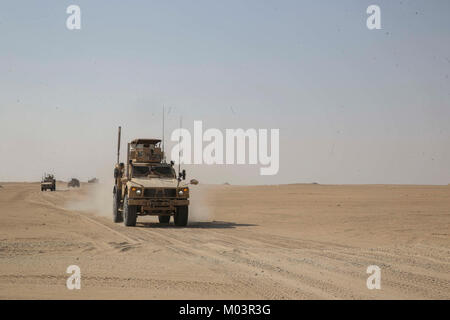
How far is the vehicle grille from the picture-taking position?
61.9 feet

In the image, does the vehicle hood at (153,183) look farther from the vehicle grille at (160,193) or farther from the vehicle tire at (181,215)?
the vehicle tire at (181,215)

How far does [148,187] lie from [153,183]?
470 mm

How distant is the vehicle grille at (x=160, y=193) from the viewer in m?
18.9

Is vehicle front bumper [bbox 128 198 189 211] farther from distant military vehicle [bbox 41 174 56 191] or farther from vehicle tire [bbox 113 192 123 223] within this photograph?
distant military vehicle [bbox 41 174 56 191]

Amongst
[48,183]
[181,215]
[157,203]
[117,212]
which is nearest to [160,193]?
[157,203]

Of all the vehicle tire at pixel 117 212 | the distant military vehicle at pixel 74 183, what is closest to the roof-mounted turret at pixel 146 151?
the vehicle tire at pixel 117 212

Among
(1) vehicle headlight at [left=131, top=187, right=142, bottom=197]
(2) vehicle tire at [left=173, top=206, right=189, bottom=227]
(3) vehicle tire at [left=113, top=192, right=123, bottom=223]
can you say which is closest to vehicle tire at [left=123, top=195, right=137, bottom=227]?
(1) vehicle headlight at [left=131, top=187, right=142, bottom=197]

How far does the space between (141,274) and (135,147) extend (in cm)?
1310

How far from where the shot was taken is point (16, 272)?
8.89 metres

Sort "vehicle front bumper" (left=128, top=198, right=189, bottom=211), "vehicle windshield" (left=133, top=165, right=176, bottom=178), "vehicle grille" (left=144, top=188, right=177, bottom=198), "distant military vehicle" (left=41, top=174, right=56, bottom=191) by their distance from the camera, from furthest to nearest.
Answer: "distant military vehicle" (left=41, top=174, right=56, bottom=191) < "vehicle windshield" (left=133, top=165, right=176, bottom=178) < "vehicle grille" (left=144, top=188, right=177, bottom=198) < "vehicle front bumper" (left=128, top=198, right=189, bottom=211)

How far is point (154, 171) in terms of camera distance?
20562 millimetres
